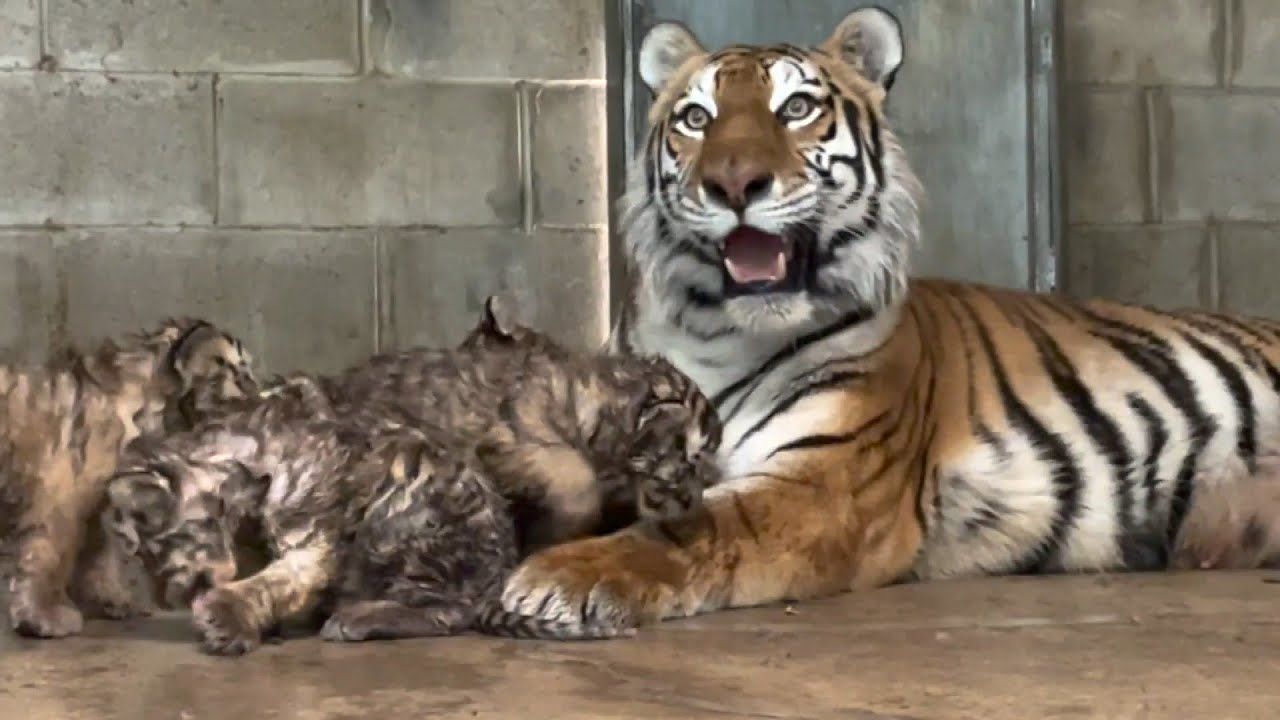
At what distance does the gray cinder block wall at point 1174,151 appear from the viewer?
4.46 meters

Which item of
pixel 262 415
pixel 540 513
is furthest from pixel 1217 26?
pixel 262 415

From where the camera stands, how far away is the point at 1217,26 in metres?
4.58

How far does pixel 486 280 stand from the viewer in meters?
4.10

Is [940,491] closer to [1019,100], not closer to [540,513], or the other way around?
[540,513]

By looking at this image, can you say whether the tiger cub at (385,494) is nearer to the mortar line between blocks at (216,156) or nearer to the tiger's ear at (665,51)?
the tiger's ear at (665,51)

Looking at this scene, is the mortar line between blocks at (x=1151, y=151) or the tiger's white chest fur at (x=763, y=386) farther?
the mortar line between blocks at (x=1151, y=151)

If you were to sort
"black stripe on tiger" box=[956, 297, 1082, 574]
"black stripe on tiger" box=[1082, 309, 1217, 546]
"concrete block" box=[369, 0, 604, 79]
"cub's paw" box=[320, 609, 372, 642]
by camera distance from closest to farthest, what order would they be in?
"cub's paw" box=[320, 609, 372, 642] < "black stripe on tiger" box=[956, 297, 1082, 574] < "black stripe on tiger" box=[1082, 309, 1217, 546] < "concrete block" box=[369, 0, 604, 79]

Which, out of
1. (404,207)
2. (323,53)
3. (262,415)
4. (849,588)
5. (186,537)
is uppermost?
(323,53)

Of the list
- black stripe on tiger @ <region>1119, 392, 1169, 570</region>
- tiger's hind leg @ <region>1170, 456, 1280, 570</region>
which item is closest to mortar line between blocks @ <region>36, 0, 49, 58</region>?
black stripe on tiger @ <region>1119, 392, 1169, 570</region>

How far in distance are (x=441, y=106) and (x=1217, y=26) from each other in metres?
2.08

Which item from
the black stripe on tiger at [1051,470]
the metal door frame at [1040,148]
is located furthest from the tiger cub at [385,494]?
the metal door frame at [1040,148]

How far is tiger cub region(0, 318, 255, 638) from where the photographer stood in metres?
2.11

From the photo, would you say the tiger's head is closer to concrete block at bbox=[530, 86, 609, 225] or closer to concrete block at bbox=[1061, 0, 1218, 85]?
concrete block at bbox=[530, 86, 609, 225]

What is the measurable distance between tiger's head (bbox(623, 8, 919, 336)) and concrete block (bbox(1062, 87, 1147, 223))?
1.56 metres
